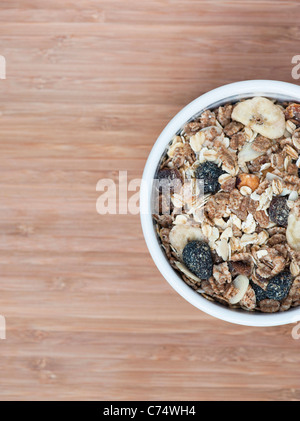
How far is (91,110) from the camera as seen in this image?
727 millimetres

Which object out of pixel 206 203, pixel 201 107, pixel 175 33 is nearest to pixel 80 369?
pixel 206 203

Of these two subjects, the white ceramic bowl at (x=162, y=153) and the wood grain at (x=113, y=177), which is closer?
the white ceramic bowl at (x=162, y=153)

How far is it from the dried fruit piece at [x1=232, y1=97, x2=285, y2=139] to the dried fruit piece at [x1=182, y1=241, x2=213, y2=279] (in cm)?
18

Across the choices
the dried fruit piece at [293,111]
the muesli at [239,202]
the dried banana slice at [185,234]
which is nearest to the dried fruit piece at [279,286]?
the muesli at [239,202]

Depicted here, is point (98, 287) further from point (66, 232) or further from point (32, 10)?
point (32, 10)

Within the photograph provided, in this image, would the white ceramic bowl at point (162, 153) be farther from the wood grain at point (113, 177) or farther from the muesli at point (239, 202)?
the wood grain at point (113, 177)

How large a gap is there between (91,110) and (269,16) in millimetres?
329

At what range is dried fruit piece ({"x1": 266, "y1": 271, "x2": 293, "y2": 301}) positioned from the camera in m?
0.60

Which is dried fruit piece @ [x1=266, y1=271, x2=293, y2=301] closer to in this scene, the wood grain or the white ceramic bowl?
the white ceramic bowl

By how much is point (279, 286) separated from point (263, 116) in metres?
0.24

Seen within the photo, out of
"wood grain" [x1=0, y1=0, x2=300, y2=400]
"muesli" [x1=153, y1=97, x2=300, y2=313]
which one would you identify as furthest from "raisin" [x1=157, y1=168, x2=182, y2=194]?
"wood grain" [x1=0, y1=0, x2=300, y2=400]

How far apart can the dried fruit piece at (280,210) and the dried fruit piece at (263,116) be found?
0.09m

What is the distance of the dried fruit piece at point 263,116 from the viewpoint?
1.97ft

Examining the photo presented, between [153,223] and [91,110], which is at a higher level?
[91,110]
